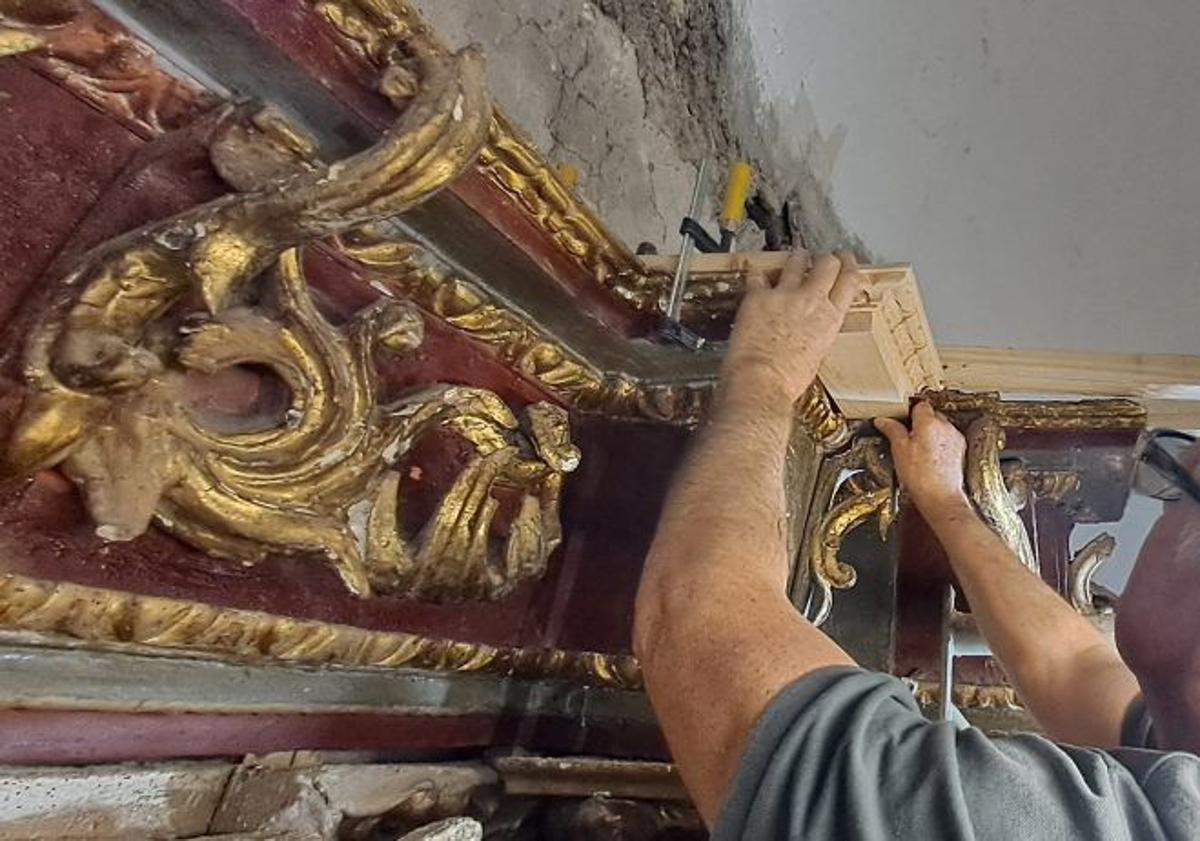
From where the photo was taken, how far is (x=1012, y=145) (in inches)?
77.8

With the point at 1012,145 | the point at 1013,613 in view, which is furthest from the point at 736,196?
the point at 1012,145

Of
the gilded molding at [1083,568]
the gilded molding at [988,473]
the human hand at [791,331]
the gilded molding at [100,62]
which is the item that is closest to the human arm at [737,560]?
the human hand at [791,331]

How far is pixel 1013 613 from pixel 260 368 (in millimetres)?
736

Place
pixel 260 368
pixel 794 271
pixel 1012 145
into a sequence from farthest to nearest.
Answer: pixel 1012 145, pixel 794 271, pixel 260 368

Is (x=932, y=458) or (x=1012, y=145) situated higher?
(x=1012, y=145)

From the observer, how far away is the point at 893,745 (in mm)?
535

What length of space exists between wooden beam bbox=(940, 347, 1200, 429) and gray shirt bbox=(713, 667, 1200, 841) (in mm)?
473

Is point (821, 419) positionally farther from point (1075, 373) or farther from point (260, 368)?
point (260, 368)

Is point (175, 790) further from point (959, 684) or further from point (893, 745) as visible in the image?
point (959, 684)

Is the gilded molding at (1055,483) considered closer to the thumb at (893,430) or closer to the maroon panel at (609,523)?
the thumb at (893,430)

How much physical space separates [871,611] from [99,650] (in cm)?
74

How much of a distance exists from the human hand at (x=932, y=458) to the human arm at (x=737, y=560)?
20cm

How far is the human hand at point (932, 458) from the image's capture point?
0.96 m

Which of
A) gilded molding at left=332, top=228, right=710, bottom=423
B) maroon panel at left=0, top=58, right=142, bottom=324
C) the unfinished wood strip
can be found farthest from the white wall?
maroon panel at left=0, top=58, right=142, bottom=324
